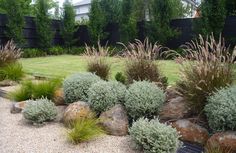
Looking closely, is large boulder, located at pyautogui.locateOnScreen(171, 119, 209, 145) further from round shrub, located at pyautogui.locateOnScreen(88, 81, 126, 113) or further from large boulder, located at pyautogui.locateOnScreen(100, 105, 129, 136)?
round shrub, located at pyautogui.locateOnScreen(88, 81, 126, 113)

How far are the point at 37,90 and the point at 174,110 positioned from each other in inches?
103

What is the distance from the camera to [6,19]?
43.7 feet

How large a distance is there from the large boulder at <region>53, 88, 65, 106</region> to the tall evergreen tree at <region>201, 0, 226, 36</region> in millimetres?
7022

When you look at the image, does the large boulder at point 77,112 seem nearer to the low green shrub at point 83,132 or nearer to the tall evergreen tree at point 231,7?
the low green shrub at point 83,132

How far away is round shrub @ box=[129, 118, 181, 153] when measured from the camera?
9.80 feet

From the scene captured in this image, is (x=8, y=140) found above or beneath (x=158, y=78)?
beneath

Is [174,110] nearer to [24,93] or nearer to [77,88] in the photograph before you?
[77,88]

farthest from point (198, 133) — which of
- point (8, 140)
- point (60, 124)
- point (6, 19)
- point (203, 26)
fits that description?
point (6, 19)

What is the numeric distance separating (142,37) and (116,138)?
33.0 feet

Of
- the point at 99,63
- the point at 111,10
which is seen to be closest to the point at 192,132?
the point at 99,63

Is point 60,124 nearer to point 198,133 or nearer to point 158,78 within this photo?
point 158,78

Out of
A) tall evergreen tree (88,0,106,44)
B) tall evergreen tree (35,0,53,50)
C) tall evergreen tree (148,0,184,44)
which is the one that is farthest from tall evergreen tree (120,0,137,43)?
tall evergreen tree (35,0,53,50)

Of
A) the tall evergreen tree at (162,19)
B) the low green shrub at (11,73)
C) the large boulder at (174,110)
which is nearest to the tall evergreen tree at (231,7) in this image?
the tall evergreen tree at (162,19)

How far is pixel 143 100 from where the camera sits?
361 cm
